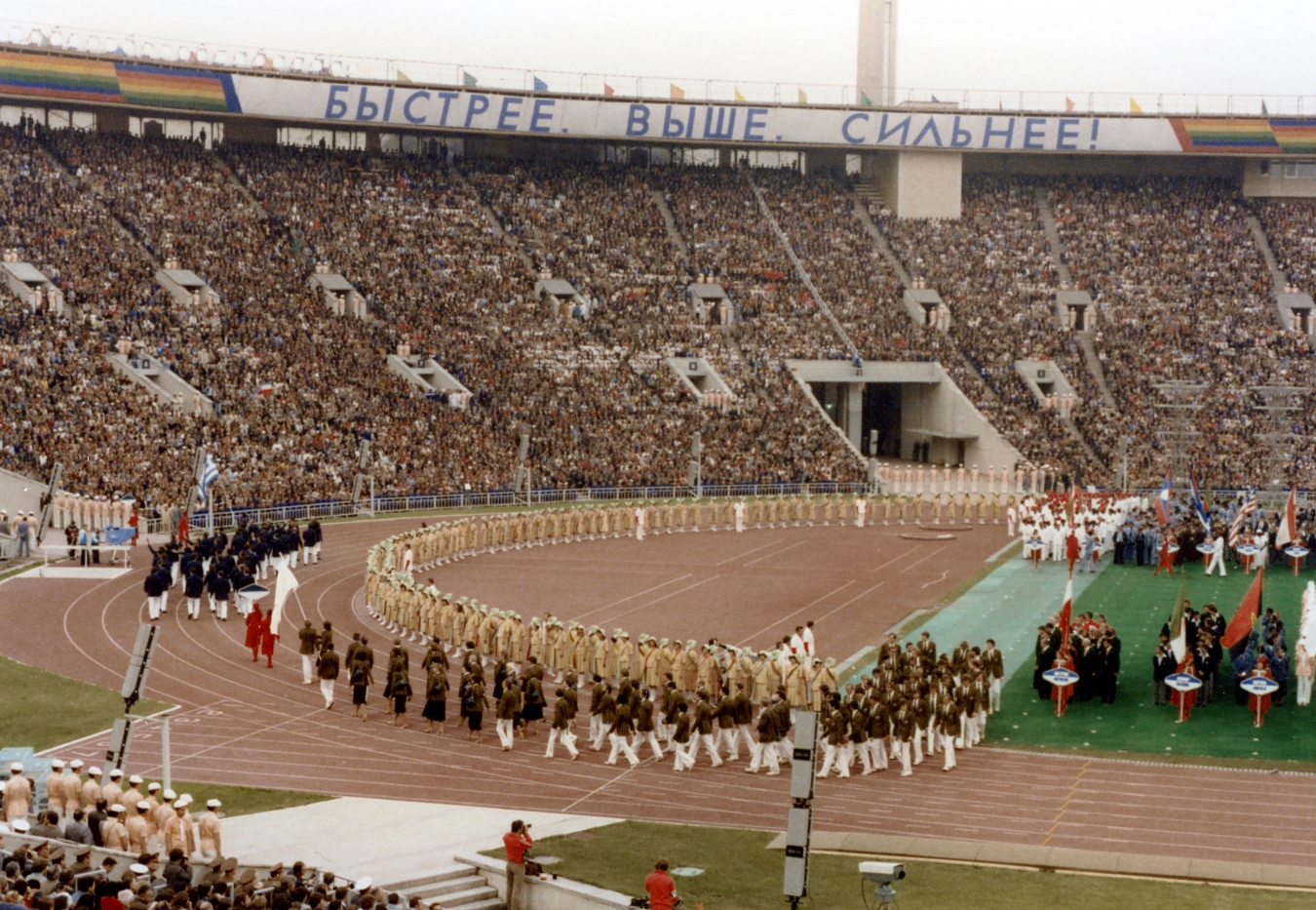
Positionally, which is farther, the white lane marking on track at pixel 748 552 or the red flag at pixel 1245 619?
the white lane marking on track at pixel 748 552

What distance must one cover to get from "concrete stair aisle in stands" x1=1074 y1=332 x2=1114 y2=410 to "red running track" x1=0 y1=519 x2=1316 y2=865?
28.2m

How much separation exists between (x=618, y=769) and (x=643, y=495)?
32.4m

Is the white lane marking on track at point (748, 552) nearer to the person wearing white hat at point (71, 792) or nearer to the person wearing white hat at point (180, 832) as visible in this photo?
the person wearing white hat at point (71, 792)

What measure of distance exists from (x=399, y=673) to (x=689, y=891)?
26.8 feet

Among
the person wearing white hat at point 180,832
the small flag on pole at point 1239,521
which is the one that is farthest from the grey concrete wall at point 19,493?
the small flag on pole at point 1239,521

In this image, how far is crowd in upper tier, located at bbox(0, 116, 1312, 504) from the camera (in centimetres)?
4806

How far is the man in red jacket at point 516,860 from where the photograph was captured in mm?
15242

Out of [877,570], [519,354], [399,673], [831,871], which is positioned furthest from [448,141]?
[831,871]

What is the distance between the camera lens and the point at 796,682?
22.2m

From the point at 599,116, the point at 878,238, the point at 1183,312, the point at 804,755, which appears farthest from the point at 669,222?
the point at 804,755

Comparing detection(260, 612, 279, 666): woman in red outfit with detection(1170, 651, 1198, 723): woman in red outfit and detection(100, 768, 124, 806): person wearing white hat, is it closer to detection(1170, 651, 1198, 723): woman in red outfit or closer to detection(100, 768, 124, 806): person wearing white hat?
detection(100, 768, 124, 806): person wearing white hat

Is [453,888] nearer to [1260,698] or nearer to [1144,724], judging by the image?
[1144,724]

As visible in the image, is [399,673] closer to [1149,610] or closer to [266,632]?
[266,632]

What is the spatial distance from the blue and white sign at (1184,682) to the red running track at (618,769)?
8.56 feet
